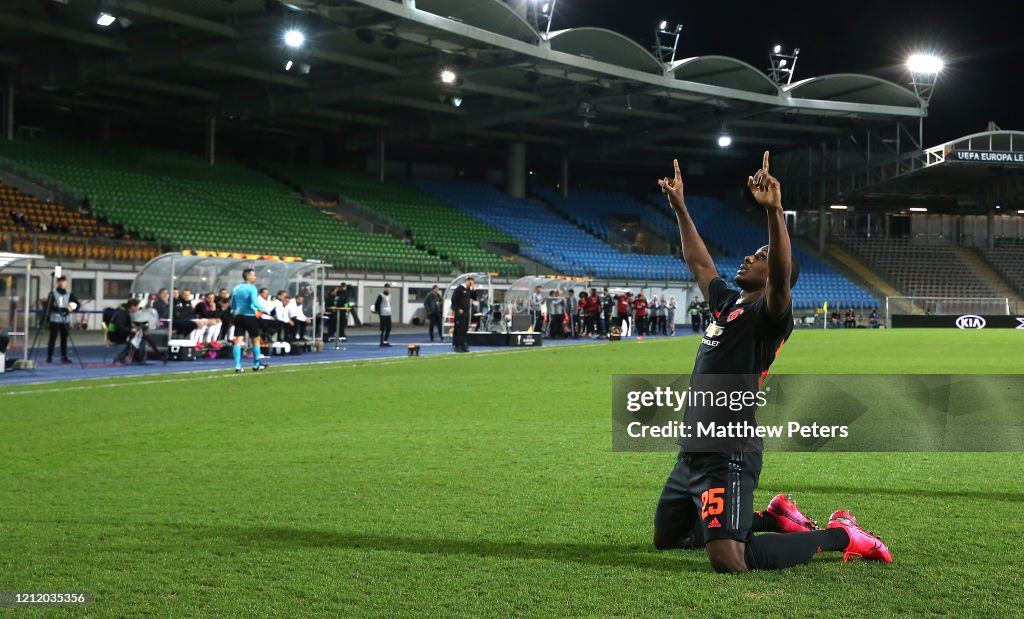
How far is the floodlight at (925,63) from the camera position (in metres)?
51.6

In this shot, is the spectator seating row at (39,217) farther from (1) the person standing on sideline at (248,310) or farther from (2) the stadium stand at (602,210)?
(2) the stadium stand at (602,210)

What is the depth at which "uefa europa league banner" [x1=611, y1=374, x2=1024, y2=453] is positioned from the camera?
16.6 feet

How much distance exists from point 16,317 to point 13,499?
51.4 ft

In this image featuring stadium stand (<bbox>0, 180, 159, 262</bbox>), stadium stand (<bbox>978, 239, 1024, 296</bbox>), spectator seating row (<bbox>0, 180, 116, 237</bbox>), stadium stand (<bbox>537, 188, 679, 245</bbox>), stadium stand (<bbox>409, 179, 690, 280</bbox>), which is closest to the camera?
stadium stand (<bbox>0, 180, 159, 262</bbox>)

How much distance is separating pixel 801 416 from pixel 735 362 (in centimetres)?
189

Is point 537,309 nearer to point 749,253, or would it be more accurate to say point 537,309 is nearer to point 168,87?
point 168,87

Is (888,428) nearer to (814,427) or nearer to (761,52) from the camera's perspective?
(814,427)

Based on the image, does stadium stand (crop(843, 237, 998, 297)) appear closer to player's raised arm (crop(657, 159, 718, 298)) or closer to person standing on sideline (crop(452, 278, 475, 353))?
person standing on sideline (crop(452, 278, 475, 353))

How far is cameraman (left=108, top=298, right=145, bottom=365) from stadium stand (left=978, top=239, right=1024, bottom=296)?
56.2m

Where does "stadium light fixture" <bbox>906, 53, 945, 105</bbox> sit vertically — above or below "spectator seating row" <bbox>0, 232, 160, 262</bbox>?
above

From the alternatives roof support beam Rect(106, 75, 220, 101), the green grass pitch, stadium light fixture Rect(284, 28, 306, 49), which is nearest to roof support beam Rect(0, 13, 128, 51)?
roof support beam Rect(106, 75, 220, 101)

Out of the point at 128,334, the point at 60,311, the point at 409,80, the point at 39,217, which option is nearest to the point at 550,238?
the point at 409,80

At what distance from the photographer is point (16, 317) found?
810 inches

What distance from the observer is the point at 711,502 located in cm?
485
